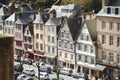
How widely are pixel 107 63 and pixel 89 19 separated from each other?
1036cm

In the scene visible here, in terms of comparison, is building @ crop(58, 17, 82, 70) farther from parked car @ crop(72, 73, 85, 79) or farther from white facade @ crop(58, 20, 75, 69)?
parked car @ crop(72, 73, 85, 79)

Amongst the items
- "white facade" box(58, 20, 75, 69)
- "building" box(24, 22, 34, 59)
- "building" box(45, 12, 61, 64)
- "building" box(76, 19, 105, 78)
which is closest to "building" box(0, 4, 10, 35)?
"building" box(24, 22, 34, 59)

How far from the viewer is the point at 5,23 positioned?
3612 inches

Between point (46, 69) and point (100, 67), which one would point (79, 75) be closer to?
point (100, 67)

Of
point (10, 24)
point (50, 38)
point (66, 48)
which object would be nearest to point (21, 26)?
point (10, 24)

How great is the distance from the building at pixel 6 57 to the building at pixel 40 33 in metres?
62.3

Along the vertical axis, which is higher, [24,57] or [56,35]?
[56,35]

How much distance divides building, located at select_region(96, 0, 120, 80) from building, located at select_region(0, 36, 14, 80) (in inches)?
1770

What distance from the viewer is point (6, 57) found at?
13.9m

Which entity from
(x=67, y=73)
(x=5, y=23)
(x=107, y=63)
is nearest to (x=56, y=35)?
(x=67, y=73)

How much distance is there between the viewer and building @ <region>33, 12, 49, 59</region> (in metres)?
77.3

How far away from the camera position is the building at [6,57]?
13812 mm

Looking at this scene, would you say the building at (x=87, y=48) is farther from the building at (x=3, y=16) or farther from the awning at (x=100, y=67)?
the building at (x=3, y=16)

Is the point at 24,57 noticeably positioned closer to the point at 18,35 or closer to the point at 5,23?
the point at 18,35
